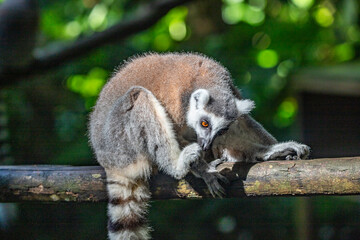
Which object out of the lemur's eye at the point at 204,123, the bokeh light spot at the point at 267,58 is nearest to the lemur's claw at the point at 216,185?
the lemur's eye at the point at 204,123

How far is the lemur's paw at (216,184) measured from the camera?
110 inches

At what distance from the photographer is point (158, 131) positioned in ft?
9.70

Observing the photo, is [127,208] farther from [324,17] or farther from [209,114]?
[324,17]

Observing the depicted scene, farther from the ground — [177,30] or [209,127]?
[209,127]

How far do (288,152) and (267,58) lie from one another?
3.42 meters

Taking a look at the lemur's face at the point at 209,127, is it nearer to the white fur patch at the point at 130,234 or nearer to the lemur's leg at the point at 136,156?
the lemur's leg at the point at 136,156

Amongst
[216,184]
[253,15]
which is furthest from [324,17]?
[216,184]

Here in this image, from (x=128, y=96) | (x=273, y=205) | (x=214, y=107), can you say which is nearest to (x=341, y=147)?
(x=273, y=205)

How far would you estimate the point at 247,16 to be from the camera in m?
7.05

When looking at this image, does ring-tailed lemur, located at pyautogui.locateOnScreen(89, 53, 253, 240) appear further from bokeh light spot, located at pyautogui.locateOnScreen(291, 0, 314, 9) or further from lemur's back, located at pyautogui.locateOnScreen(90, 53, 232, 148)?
bokeh light spot, located at pyautogui.locateOnScreen(291, 0, 314, 9)

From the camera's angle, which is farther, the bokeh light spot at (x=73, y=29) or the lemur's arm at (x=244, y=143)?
the bokeh light spot at (x=73, y=29)

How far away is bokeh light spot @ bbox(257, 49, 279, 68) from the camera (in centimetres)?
620

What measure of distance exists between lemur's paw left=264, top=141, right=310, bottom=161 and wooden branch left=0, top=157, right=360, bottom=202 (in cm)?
37

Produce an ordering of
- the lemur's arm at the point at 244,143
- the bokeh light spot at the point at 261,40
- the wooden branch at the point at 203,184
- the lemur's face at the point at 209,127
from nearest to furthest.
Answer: the wooden branch at the point at 203,184 → the lemur's face at the point at 209,127 → the lemur's arm at the point at 244,143 → the bokeh light spot at the point at 261,40
